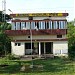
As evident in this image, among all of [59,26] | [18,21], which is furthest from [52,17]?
[18,21]

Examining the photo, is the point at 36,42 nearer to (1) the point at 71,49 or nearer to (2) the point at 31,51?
(2) the point at 31,51

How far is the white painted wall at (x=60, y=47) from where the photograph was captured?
3713 cm

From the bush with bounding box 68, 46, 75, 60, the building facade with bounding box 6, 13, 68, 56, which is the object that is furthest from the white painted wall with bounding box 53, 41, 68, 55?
the bush with bounding box 68, 46, 75, 60

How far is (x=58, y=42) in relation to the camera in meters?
37.3

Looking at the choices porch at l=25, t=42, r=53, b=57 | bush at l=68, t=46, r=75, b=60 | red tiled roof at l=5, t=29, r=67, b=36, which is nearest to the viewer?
bush at l=68, t=46, r=75, b=60

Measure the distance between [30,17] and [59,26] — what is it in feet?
13.8

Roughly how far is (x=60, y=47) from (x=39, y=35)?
2.96m

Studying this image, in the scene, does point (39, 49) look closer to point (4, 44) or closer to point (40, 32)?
point (40, 32)

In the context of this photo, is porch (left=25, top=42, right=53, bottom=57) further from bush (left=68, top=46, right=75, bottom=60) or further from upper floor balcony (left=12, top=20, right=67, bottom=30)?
bush (left=68, top=46, right=75, bottom=60)

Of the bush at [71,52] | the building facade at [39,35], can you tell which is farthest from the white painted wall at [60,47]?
the bush at [71,52]

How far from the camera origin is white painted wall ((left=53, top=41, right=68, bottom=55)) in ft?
122

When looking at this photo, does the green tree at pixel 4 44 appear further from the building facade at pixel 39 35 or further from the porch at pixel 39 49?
the porch at pixel 39 49

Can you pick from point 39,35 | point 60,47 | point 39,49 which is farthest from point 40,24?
point 60,47

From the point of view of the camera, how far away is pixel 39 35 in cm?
3759
